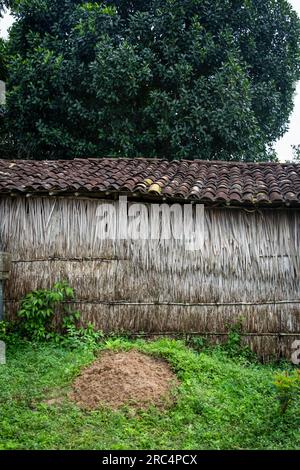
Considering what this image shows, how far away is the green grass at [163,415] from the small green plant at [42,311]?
1.13 metres

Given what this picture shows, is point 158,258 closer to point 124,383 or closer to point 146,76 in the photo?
point 124,383

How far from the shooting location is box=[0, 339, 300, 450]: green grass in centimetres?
502

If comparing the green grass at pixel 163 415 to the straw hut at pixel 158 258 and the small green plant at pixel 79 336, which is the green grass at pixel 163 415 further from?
the straw hut at pixel 158 258

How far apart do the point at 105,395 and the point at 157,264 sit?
10.6ft

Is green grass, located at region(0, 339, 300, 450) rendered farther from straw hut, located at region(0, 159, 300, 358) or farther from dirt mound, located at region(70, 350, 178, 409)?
straw hut, located at region(0, 159, 300, 358)

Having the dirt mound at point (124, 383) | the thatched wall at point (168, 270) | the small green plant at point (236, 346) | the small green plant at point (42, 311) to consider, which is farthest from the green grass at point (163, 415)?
the thatched wall at point (168, 270)

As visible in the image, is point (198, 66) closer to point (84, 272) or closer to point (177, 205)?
point (177, 205)

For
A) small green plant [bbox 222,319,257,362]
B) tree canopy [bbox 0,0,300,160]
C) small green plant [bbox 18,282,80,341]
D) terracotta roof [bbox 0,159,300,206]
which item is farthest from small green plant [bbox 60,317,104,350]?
tree canopy [bbox 0,0,300,160]

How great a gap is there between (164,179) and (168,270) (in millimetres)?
1822

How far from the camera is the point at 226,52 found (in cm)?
1369

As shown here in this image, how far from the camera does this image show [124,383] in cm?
611

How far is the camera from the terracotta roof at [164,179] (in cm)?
809

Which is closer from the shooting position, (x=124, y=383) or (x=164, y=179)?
(x=124, y=383)

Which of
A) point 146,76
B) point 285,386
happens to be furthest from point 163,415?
point 146,76
